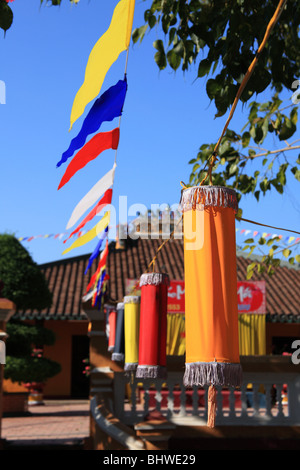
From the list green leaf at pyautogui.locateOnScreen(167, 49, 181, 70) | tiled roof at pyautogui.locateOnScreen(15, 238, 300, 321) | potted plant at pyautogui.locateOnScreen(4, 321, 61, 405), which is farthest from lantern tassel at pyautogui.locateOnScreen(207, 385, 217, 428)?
tiled roof at pyautogui.locateOnScreen(15, 238, 300, 321)

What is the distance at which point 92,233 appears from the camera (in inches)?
195

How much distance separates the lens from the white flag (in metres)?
4.41

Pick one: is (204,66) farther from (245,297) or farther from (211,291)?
(245,297)

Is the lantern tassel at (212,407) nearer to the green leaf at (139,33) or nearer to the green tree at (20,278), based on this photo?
the green leaf at (139,33)

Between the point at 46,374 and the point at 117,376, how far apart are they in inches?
294

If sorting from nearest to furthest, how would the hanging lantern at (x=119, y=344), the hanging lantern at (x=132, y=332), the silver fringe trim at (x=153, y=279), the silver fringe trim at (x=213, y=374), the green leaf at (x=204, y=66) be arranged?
the silver fringe trim at (x=213, y=374) < the green leaf at (x=204, y=66) < the silver fringe trim at (x=153, y=279) < the hanging lantern at (x=132, y=332) < the hanging lantern at (x=119, y=344)

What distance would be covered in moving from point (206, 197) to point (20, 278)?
12422mm

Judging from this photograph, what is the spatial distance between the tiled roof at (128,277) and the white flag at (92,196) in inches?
487

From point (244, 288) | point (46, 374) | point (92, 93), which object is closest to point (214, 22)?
point (92, 93)

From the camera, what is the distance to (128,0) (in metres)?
2.84

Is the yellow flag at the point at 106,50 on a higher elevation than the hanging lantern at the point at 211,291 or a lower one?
higher

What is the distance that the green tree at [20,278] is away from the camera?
1437cm

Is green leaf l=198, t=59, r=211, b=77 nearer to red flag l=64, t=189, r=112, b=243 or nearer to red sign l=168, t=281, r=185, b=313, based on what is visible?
red flag l=64, t=189, r=112, b=243

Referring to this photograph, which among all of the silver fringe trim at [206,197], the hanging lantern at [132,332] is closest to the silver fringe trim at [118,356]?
the hanging lantern at [132,332]
